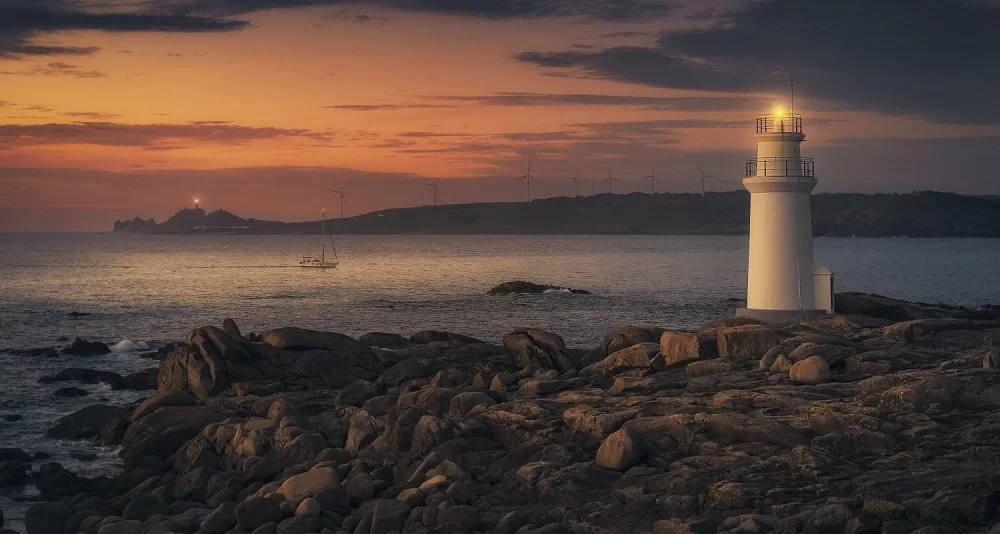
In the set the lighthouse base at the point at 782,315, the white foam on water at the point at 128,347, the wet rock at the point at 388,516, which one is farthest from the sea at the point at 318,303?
the lighthouse base at the point at 782,315

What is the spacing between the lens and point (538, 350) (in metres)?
38.9

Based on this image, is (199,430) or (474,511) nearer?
(474,511)

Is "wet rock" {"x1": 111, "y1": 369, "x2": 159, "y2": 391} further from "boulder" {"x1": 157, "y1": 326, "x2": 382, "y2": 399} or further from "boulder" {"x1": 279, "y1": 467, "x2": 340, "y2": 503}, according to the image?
"boulder" {"x1": 279, "y1": 467, "x2": 340, "y2": 503}

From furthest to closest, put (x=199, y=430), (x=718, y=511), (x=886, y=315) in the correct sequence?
(x=886, y=315) < (x=199, y=430) < (x=718, y=511)

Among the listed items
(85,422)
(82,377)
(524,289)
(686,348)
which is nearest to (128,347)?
(82,377)

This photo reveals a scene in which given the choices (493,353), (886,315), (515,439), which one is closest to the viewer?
(515,439)

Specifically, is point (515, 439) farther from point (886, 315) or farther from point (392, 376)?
point (886, 315)

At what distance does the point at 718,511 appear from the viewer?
21109 mm

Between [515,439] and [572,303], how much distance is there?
70.2 metres

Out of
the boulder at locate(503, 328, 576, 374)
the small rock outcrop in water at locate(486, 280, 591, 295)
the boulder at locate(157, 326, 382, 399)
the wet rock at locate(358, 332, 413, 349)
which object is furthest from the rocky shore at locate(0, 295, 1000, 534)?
the small rock outcrop in water at locate(486, 280, 591, 295)

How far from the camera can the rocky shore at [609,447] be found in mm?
21312

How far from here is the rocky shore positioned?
21.3 meters

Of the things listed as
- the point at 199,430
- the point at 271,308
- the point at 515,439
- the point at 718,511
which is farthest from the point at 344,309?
the point at 718,511

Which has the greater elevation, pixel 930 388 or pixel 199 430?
pixel 930 388
